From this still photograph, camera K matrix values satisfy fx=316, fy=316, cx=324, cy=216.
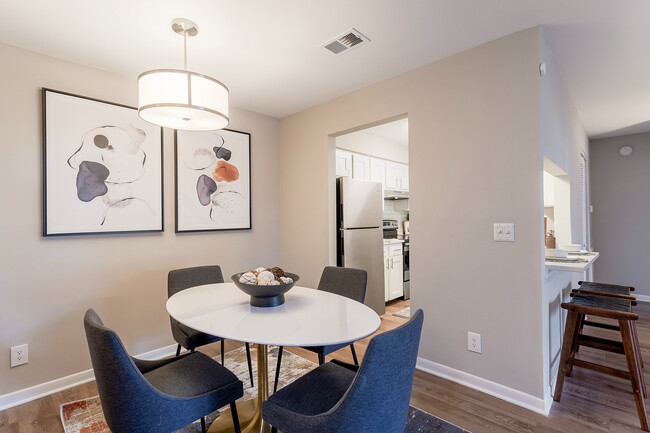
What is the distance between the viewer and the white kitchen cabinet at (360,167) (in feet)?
13.6

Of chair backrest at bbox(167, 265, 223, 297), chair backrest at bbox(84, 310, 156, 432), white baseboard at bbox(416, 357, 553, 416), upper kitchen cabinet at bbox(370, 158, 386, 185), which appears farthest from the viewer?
upper kitchen cabinet at bbox(370, 158, 386, 185)

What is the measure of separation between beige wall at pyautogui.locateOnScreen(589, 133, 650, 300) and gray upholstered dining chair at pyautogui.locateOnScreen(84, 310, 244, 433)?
5838 mm

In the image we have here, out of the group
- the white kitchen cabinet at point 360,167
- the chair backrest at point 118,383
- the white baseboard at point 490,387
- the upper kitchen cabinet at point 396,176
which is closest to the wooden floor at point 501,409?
the white baseboard at point 490,387

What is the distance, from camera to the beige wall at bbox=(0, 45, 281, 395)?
2.13 meters

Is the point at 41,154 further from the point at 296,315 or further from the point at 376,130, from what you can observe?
the point at 376,130

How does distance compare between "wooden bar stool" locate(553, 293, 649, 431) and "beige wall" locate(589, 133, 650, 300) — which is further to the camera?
"beige wall" locate(589, 133, 650, 300)

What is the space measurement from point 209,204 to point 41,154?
4.19 feet

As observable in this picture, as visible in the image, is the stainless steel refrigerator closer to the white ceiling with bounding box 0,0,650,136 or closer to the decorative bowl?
the white ceiling with bounding box 0,0,650,136

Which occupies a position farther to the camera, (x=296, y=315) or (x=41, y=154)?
(x=41, y=154)

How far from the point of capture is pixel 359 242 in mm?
3643

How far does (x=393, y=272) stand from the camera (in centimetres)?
443

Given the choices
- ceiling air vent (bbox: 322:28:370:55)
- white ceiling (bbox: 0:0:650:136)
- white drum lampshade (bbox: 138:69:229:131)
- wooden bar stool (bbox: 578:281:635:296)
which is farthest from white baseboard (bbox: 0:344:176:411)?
wooden bar stool (bbox: 578:281:635:296)

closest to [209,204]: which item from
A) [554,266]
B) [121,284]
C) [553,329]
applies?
[121,284]

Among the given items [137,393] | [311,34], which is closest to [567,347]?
[137,393]
